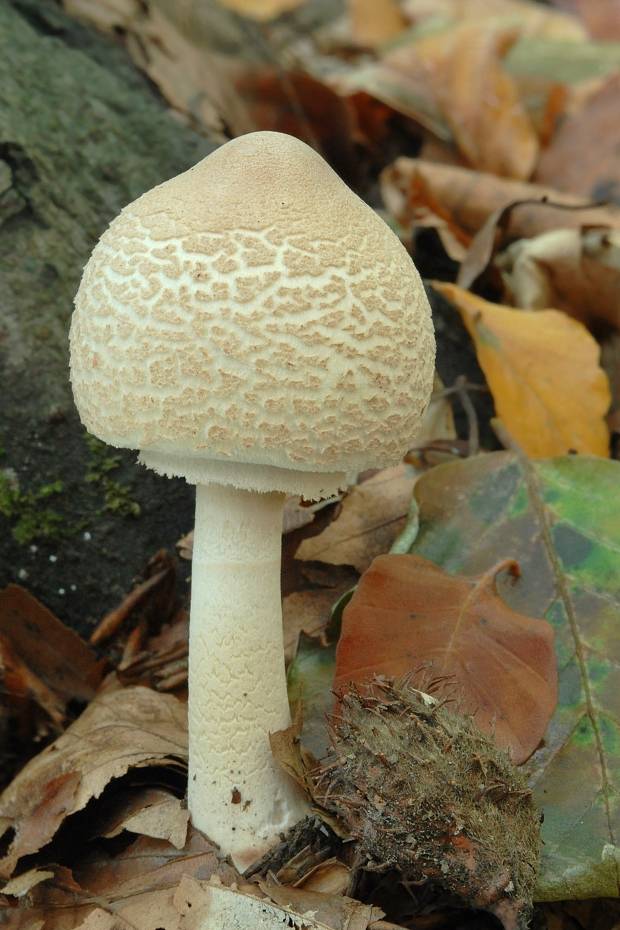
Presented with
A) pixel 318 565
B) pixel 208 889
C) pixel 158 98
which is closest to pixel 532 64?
pixel 158 98

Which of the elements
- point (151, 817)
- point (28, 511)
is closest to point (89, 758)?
point (151, 817)

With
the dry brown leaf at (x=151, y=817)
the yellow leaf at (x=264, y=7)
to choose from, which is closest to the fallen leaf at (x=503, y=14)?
the yellow leaf at (x=264, y=7)

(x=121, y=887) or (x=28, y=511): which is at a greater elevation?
(x=28, y=511)

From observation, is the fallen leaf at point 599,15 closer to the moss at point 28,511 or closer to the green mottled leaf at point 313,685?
the moss at point 28,511

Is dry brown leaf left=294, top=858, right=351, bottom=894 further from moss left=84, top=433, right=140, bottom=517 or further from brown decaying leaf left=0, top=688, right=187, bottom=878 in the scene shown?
moss left=84, top=433, right=140, bottom=517

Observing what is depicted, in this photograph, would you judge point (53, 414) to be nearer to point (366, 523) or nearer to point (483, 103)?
point (366, 523)

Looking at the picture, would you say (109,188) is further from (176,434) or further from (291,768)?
(291,768)
